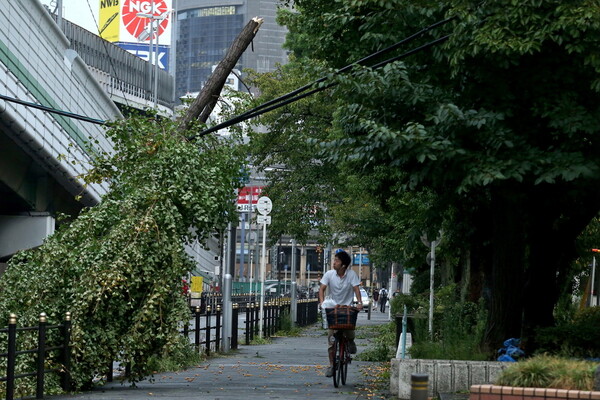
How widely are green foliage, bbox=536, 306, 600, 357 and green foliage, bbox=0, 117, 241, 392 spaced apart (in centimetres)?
433

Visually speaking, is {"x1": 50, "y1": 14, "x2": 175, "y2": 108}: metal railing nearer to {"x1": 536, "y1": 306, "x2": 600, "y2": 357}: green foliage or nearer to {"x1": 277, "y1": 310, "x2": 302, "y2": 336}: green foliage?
{"x1": 277, "y1": 310, "x2": 302, "y2": 336}: green foliage

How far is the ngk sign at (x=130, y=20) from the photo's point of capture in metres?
92.7

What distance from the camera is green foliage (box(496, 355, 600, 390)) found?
28.1ft

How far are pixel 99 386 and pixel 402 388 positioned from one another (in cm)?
401

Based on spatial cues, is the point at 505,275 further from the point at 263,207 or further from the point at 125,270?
the point at 263,207

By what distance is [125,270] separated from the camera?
1279 centimetres

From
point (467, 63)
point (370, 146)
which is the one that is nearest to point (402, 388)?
point (370, 146)

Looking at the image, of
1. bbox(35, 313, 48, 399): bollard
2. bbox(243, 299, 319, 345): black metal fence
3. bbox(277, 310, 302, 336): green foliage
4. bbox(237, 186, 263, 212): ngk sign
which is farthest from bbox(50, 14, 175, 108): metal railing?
bbox(35, 313, 48, 399): bollard

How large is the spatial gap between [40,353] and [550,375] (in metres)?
5.65

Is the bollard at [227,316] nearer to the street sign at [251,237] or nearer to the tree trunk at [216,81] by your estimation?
the tree trunk at [216,81]

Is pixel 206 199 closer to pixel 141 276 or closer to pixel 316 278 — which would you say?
pixel 141 276

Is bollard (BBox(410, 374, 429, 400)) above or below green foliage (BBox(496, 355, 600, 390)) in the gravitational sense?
below

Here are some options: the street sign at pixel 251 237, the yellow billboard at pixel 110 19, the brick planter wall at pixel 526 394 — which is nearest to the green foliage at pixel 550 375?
the brick planter wall at pixel 526 394

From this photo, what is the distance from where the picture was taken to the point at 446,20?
11766mm
